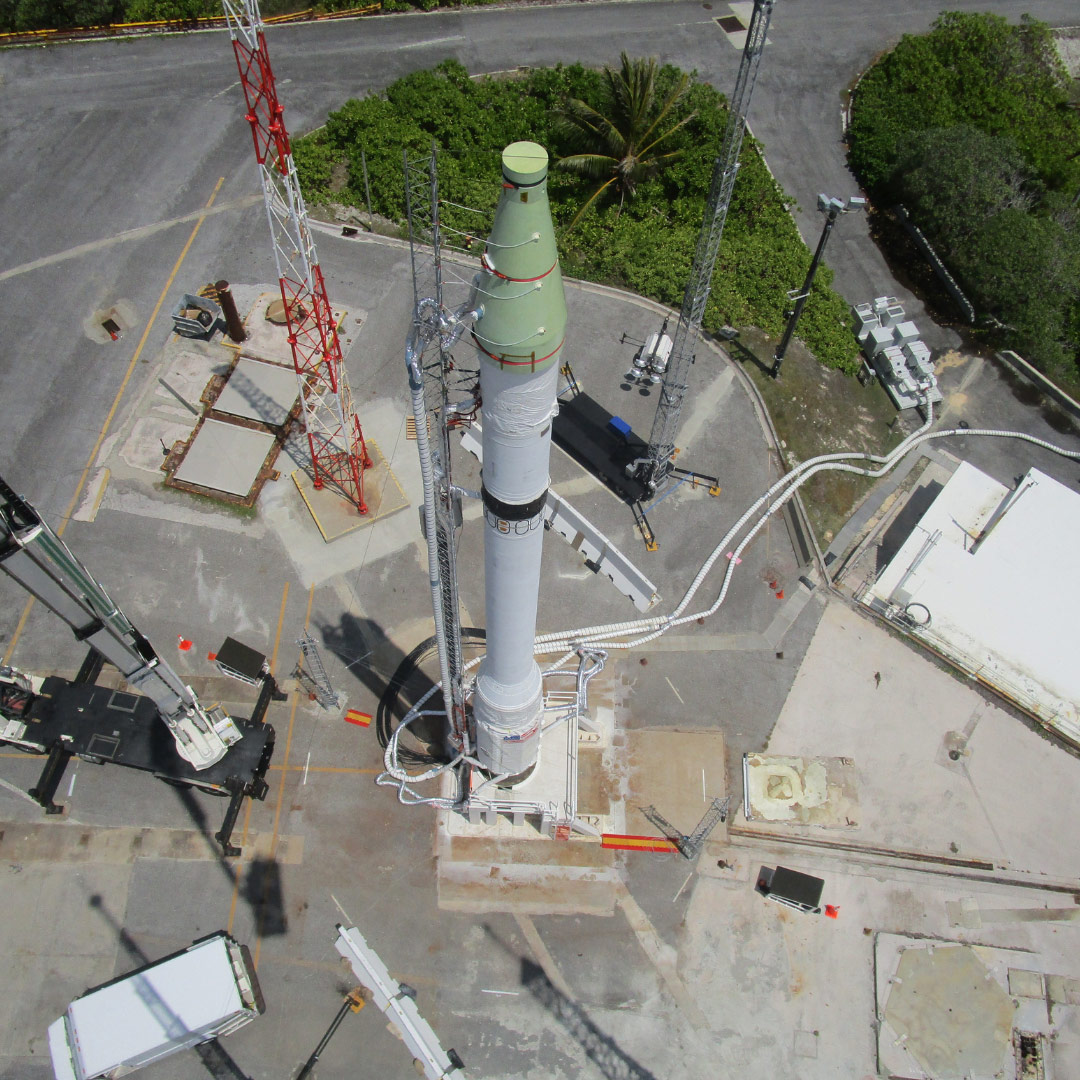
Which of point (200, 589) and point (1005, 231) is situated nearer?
point (200, 589)

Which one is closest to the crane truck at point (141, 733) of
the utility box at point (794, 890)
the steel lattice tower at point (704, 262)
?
the utility box at point (794, 890)

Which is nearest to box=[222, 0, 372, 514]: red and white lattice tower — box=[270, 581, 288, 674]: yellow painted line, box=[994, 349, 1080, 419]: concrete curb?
box=[270, 581, 288, 674]: yellow painted line

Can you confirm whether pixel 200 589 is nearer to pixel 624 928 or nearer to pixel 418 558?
pixel 418 558

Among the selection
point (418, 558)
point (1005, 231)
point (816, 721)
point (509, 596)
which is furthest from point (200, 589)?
point (1005, 231)

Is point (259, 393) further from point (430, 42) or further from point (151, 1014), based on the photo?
point (430, 42)

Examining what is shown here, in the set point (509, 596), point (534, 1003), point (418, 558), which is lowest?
point (534, 1003)

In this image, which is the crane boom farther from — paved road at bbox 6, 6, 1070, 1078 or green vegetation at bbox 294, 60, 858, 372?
green vegetation at bbox 294, 60, 858, 372

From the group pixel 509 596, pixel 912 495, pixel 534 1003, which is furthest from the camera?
pixel 912 495

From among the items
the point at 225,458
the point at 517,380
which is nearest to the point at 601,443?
the point at 225,458
